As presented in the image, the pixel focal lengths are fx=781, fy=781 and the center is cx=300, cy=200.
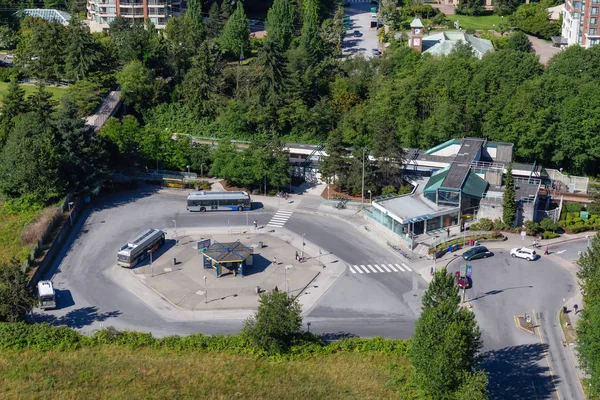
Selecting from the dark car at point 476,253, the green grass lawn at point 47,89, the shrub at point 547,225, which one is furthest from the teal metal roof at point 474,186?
the green grass lawn at point 47,89

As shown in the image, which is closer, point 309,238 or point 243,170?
point 309,238

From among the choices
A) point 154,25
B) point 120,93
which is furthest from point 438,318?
point 154,25

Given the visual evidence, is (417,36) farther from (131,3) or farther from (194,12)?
(131,3)

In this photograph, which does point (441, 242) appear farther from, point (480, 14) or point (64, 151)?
point (480, 14)

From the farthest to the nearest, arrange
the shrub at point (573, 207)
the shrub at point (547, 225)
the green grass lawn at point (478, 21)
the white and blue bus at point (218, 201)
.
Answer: the green grass lawn at point (478, 21) < the white and blue bus at point (218, 201) < the shrub at point (573, 207) < the shrub at point (547, 225)

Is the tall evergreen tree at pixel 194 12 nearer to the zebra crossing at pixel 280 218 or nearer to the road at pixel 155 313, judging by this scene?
the road at pixel 155 313
